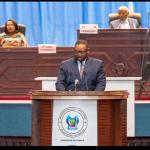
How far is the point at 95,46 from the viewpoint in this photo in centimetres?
807

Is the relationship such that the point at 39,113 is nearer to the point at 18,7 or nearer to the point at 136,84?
the point at 136,84

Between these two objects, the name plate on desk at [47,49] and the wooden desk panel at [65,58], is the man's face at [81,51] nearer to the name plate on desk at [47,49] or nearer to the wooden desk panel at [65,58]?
the wooden desk panel at [65,58]

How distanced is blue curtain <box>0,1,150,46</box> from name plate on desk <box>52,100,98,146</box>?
6.79 m

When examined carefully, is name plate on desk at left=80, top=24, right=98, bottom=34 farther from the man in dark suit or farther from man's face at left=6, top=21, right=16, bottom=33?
the man in dark suit

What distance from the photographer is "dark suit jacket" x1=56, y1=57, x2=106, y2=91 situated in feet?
20.1

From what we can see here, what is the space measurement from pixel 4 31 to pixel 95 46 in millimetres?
1681

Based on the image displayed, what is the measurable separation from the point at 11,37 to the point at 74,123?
12.8 ft

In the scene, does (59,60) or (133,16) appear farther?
(133,16)

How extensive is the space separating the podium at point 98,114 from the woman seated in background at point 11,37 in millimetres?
3326

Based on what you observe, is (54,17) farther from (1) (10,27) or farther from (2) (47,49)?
(2) (47,49)

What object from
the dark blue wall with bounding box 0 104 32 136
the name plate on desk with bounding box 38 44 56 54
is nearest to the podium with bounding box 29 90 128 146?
the dark blue wall with bounding box 0 104 32 136

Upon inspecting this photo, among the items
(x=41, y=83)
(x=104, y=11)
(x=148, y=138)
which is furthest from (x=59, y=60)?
(x=104, y=11)

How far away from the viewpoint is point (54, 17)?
39.7ft

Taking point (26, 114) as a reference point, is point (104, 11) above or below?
above
